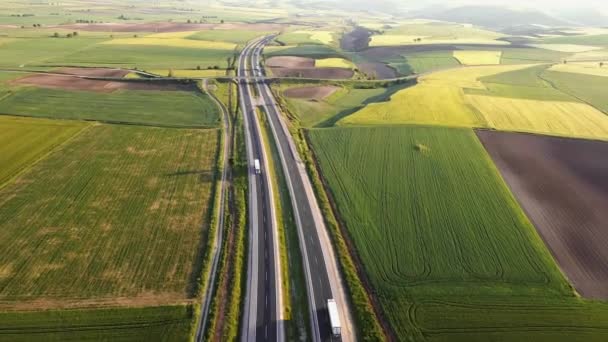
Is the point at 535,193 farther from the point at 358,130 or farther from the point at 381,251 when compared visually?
the point at 358,130

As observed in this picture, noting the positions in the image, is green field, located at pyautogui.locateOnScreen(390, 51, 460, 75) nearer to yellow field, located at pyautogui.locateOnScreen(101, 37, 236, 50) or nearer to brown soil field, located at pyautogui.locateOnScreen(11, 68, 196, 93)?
yellow field, located at pyautogui.locateOnScreen(101, 37, 236, 50)

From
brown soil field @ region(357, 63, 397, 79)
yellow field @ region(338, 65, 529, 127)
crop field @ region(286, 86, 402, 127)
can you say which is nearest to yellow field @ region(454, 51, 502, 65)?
brown soil field @ region(357, 63, 397, 79)

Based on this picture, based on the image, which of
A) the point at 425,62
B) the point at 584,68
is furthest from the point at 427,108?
the point at 584,68

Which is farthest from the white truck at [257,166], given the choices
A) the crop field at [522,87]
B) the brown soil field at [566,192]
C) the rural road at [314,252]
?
the crop field at [522,87]

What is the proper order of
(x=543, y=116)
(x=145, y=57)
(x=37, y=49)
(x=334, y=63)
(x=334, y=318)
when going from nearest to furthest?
(x=334, y=318)
(x=543, y=116)
(x=334, y=63)
(x=145, y=57)
(x=37, y=49)

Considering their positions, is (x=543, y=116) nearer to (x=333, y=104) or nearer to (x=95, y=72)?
(x=333, y=104)
